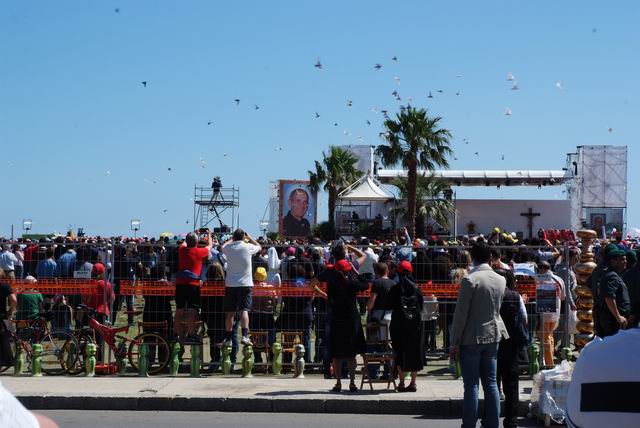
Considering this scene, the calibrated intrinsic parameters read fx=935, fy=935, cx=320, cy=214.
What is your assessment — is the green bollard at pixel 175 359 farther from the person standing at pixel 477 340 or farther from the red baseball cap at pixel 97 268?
the person standing at pixel 477 340

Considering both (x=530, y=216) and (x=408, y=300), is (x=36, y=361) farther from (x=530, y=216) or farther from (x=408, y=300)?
(x=530, y=216)

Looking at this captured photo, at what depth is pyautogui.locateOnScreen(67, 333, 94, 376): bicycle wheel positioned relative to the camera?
13.9 meters

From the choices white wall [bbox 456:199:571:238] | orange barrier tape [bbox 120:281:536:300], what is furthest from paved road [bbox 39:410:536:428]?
white wall [bbox 456:199:571:238]

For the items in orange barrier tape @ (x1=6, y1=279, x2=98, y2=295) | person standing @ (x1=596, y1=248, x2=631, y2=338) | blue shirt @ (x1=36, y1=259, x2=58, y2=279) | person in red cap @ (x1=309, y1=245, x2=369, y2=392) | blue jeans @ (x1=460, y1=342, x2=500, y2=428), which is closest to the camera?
blue jeans @ (x1=460, y1=342, x2=500, y2=428)

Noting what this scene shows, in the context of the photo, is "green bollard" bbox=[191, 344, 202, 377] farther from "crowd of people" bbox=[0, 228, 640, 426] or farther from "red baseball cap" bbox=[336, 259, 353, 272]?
"red baseball cap" bbox=[336, 259, 353, 272]

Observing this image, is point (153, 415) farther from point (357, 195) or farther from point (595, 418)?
point (357, 195)

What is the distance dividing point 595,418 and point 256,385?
1007 cm

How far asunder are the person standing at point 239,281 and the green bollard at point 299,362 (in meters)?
0.78

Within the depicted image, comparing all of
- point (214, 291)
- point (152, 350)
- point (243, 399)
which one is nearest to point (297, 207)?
point (214, 291)

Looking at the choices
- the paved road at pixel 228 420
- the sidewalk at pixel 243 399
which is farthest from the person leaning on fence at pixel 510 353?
the sidewalk at pixel 243 399

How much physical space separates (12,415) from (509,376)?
8.36 metres

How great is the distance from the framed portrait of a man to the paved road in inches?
1988

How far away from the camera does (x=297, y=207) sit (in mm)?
62625

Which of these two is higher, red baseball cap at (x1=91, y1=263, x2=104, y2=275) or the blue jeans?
red baseball cap at (x1=91, y1=263, x2=104, y2=275)
